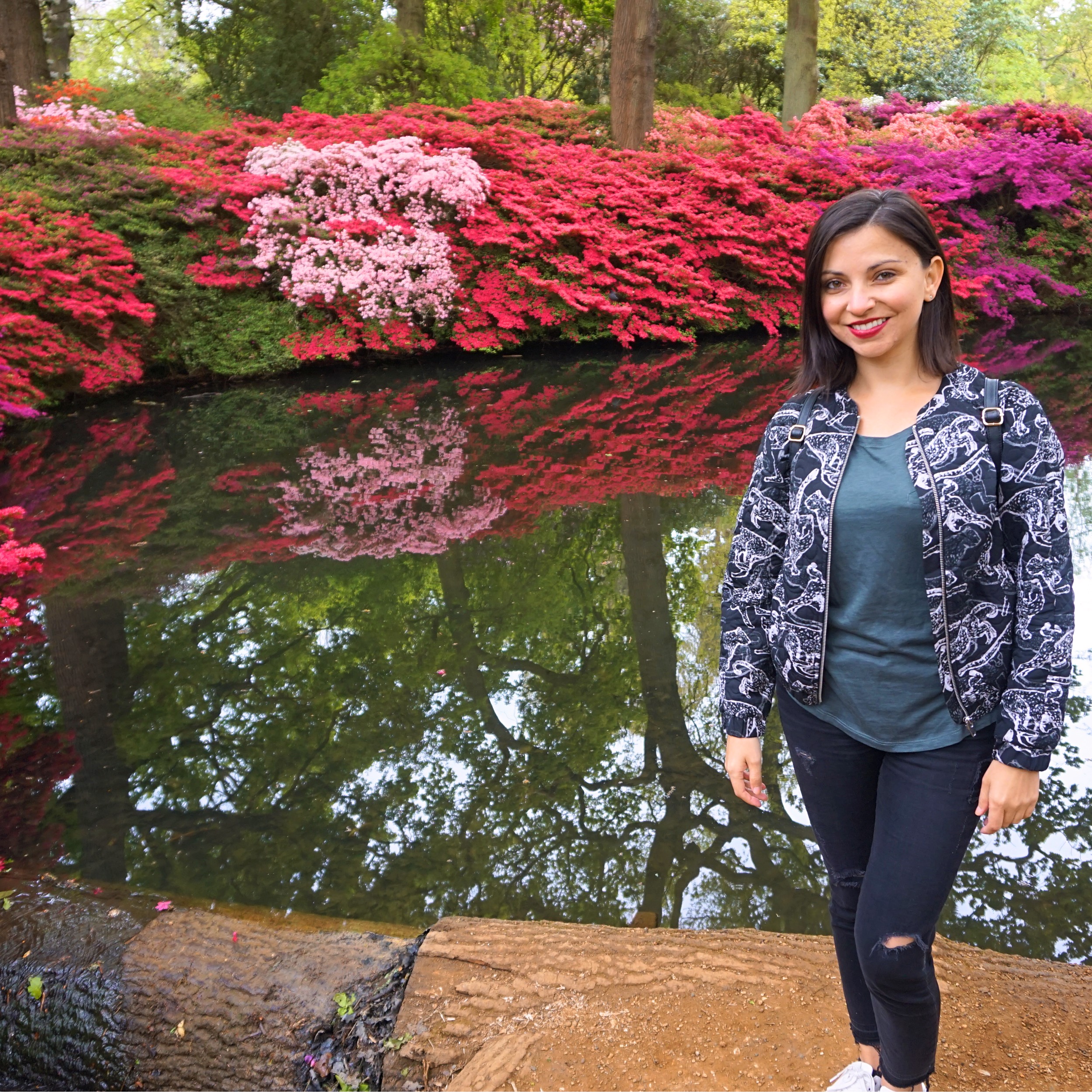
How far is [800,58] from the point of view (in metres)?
15.4

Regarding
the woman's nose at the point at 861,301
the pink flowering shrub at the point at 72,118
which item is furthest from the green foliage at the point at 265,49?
the woman's nose at the point at 861,301

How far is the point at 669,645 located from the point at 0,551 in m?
3.33

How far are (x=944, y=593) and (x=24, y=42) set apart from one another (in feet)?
44.9

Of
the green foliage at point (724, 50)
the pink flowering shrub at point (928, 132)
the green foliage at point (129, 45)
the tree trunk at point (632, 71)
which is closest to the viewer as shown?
the tree trunk at point (632, 71)

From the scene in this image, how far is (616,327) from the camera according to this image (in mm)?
11375

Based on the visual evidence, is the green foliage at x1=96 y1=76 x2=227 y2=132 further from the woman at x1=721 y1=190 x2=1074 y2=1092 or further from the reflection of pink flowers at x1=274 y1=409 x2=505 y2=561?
the woman at x1=721 y1=190 x2=1074 y2=1092

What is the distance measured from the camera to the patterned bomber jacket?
148 centimetres

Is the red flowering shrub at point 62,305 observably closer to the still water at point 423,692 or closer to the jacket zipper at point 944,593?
the still water at point 423,692

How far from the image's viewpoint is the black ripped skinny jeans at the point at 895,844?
5.04 feet

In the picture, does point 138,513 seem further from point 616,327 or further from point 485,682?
point 616,327

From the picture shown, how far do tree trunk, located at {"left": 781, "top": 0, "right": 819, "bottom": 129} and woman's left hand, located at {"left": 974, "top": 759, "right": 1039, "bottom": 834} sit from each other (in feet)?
50.9

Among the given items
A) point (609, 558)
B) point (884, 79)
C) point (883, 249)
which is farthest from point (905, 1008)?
point (884, 79)

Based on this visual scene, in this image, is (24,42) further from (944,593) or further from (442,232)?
(944,593)

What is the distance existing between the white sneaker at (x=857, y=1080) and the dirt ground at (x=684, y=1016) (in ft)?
0.33
